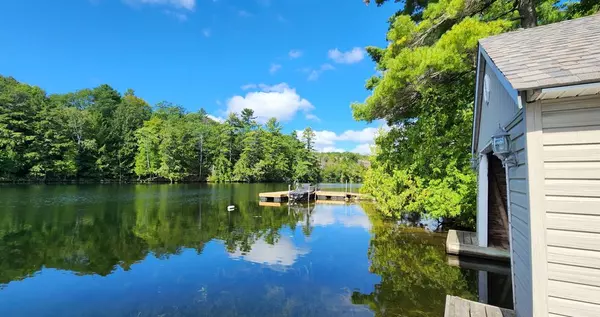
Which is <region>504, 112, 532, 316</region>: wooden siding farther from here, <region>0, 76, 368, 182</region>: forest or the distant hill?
the distant hill

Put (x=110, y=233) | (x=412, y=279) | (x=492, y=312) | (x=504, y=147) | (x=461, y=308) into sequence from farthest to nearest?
1. (x=110, y=233)
2. (x=412, y=279)
3. (x=461, y=308)
4. (x=492, y=312)
5. (x=504, y=147)

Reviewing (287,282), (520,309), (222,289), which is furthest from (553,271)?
(222,289)

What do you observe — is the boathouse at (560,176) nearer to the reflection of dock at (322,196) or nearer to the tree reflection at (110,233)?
the tree reflection at (110,233)

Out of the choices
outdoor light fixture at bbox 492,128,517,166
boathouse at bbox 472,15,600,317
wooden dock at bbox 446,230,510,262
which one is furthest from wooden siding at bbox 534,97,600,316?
wooden dock at bbox 446,230,510,262

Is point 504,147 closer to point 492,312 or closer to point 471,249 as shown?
point 492,312

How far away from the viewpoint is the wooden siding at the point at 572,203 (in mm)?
2512

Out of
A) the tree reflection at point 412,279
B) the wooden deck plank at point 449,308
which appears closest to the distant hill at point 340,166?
the tree reflection at point 412,279

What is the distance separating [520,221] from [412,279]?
141 inches

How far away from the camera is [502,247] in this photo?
714 cm

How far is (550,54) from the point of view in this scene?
10.1ft

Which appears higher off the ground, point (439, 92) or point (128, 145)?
point (128, 145)

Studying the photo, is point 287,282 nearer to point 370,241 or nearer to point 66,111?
point 370,241

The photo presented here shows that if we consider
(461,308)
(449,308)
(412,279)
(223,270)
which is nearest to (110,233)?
(223,270)

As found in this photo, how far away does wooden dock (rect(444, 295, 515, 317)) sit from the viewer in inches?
149
